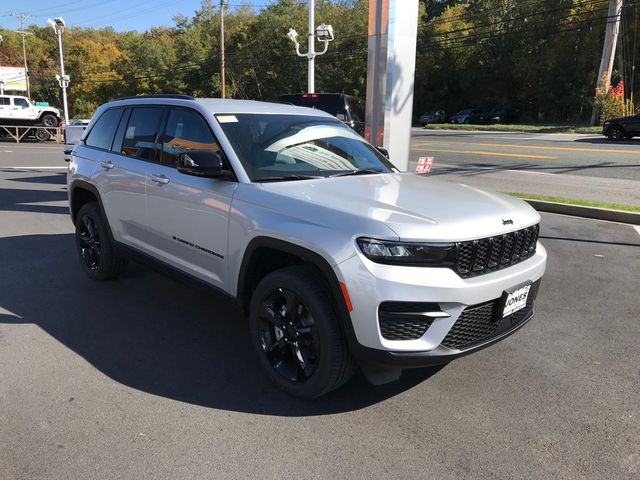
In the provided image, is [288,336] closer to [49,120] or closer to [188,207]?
[188,207]

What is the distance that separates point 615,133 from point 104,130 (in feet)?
81.2

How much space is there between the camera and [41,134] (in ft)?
102

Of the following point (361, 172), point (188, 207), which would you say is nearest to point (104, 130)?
point (188, 207)

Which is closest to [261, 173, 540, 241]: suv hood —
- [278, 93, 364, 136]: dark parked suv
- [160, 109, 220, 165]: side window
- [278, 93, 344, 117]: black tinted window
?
[160, 109, 220, 165]: side window

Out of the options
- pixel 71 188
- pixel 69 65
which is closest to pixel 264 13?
pixel 69 65

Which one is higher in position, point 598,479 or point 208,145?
point 208,145

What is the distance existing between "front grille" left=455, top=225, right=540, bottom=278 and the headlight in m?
0.17

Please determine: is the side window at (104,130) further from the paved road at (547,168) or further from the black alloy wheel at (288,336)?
the paved road at (547,168)

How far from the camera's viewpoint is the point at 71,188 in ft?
19.2

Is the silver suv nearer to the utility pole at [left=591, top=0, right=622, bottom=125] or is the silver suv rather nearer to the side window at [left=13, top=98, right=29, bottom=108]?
the side window at [left=13, top=98, right=29, bottom=108]

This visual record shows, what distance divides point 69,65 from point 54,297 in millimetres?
85421

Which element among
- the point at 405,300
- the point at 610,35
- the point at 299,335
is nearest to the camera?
the point at 405,300

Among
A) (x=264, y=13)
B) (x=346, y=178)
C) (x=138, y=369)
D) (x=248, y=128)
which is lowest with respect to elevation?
(x=138, y=369)

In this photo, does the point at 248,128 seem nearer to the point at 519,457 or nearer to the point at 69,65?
→ the point at 519,457
